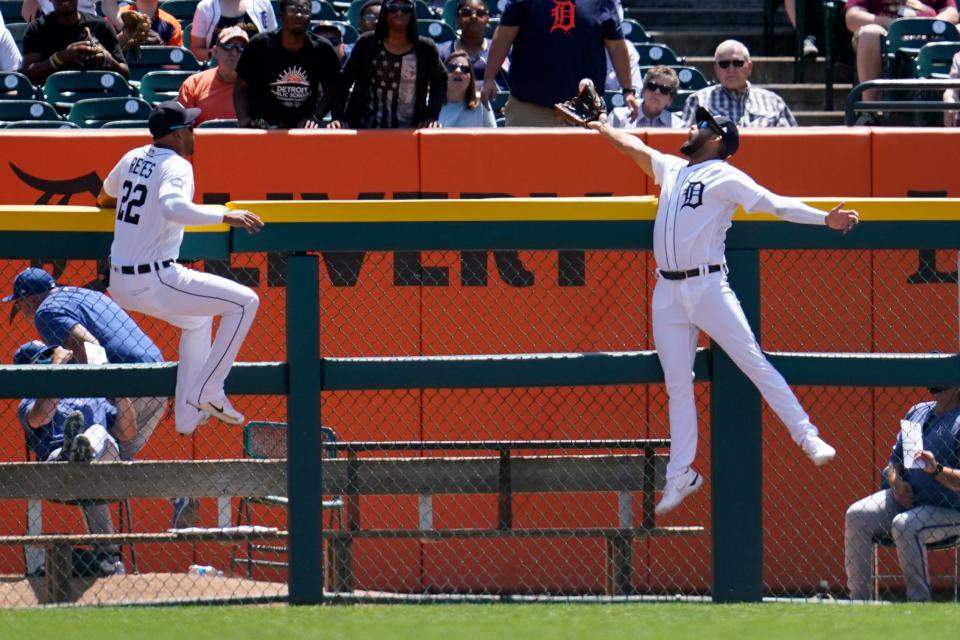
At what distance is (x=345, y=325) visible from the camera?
820cm

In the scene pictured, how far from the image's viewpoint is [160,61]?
11.4 meters

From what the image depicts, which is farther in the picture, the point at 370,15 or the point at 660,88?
the point at 370,15

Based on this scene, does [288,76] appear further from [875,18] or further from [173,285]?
[875,18]

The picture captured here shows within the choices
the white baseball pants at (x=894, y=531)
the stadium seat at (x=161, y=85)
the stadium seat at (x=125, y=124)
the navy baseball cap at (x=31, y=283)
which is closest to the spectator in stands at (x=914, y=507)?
the white baseball pants at (x=894, y=531)

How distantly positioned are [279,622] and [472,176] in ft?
10.5

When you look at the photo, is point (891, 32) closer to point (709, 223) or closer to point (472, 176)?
point (472, 176)

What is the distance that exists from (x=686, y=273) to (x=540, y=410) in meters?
2.25

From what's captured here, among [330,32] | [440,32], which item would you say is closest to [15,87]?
[330,32]

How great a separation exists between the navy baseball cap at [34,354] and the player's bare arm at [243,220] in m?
1.50

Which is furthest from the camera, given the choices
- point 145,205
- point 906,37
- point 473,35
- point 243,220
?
point 906,37

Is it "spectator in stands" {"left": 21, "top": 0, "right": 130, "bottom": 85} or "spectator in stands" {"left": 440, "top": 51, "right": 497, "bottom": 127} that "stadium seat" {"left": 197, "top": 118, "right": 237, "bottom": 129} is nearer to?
"spectator in stands" {"left": 440, "top": 51, "right": 497, "bottom": 127}

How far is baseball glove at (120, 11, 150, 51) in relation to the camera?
37.0ft

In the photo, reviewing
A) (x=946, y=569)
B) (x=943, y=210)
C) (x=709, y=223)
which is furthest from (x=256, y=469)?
(x=946, y=569)

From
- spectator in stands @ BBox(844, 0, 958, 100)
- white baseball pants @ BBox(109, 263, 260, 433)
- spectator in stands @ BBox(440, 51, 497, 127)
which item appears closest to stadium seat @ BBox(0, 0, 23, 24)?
spectator in stands @ BBox(440, 51, 497, 127)
